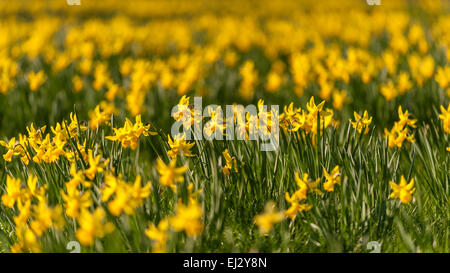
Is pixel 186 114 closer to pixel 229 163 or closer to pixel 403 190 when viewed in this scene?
pixel 229 163

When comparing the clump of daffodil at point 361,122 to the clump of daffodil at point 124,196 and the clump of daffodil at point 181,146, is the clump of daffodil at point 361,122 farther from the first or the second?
the clump of daffodil at point 124,196

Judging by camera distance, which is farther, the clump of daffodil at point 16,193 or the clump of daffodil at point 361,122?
the clump of daffodil at point 361,122

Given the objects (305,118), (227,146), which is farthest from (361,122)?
(227,146)

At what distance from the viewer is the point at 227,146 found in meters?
2.58

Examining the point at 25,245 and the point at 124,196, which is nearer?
the point at 124,196

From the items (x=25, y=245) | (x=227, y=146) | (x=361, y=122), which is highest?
(x=361, y=122)

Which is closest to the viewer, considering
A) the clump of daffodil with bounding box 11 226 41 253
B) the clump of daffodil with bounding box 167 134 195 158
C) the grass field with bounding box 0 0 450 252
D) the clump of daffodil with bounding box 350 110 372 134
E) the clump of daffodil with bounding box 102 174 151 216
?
the clump of daffodil with bounding box 102 174 151 216

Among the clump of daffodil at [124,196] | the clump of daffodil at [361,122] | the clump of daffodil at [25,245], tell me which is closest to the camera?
the clump of daffodil at [124,196]

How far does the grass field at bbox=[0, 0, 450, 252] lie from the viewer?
2.01 meters

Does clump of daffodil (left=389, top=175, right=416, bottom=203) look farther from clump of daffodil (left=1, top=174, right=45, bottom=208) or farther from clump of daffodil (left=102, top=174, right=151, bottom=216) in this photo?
clump of daffodil (left=1, top=174, right=45, bottom=208)

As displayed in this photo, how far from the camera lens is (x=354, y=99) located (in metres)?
4.25

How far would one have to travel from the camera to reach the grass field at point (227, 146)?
2.01 meters

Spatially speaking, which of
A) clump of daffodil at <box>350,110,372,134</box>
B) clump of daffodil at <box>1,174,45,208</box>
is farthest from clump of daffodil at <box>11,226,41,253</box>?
clump of daffodil at <box>350,110,372,134</box>

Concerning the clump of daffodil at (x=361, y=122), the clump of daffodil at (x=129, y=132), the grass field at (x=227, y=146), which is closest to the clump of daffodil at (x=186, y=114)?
the grass field at (x=227, y=146)
